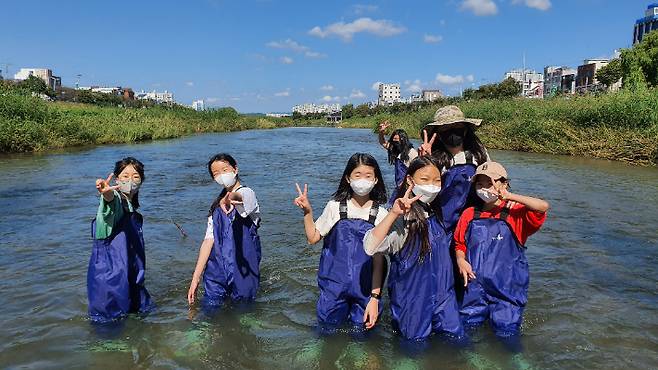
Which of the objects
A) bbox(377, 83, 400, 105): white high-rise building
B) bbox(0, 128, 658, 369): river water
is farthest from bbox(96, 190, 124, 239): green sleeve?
bbox(377, 83, 400, 105): white high-rise building

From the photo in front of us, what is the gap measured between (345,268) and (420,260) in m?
0.55

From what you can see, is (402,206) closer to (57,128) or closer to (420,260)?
(420,260)

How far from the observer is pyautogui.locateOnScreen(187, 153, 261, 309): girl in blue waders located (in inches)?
159

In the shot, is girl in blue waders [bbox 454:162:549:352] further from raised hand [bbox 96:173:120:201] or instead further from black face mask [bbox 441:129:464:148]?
raised hand [bbox 96:173:120:201]

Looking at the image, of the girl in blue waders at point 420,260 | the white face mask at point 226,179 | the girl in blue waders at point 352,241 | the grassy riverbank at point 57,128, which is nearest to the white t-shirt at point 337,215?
the girl in blue waders at point 352,241

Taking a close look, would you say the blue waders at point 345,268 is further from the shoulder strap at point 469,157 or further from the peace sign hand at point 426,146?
the shoulder strap at point 469,157

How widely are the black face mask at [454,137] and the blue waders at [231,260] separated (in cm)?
179

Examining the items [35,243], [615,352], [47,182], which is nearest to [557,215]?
[615,352]

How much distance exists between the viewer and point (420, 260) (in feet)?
10.6

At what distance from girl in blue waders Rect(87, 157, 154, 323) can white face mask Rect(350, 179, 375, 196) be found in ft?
5.70

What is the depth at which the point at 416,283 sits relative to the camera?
10.8 ft

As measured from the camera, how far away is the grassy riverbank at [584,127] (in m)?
17.5

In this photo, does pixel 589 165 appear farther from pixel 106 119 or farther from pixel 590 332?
pixel 106 119

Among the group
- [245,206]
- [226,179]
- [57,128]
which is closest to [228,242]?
[245,206]
